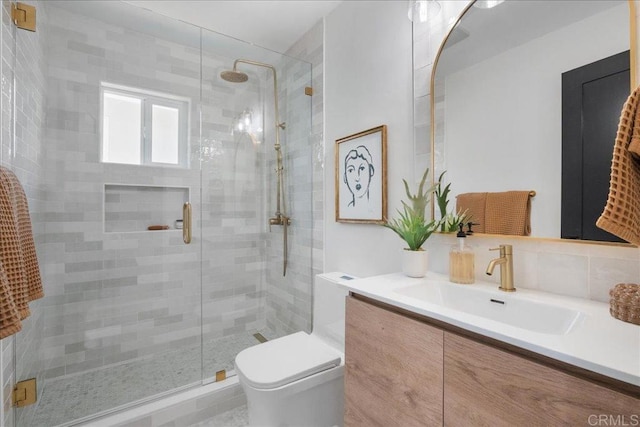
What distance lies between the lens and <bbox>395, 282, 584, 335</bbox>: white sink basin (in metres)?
0.89

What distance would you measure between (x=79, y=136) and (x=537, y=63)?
2.39 metres

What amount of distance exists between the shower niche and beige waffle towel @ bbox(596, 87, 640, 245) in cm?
220

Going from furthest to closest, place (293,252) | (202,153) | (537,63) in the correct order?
(293,252) → (202,153) → (537,63)

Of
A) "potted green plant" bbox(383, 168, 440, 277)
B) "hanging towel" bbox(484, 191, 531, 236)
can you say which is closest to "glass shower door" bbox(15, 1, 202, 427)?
"potted green plant" bbox(383, 168, 440, 277)

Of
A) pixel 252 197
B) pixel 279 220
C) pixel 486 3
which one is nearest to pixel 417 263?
pixel 486 3

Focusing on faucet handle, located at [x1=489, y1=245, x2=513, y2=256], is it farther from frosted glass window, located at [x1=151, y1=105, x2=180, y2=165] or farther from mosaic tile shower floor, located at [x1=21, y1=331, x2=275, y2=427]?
frosted glass window, located at [x1=151, y1=105, x2=180, y2=165]

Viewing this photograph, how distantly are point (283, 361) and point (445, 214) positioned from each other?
1.00 meters

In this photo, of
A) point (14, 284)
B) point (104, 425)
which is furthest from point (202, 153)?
point (104, 425)

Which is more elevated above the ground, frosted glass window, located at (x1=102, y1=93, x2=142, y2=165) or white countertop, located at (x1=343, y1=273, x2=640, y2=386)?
frosted glass window, located at (x1=102, y1=93, x2=142, y2=165)

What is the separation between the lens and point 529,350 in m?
0.66

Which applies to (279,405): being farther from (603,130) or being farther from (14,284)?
(603,130)

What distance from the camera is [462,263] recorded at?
A: 1.18 m

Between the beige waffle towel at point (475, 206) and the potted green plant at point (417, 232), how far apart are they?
0.13 meters

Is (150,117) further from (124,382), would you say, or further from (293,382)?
(293,382)
